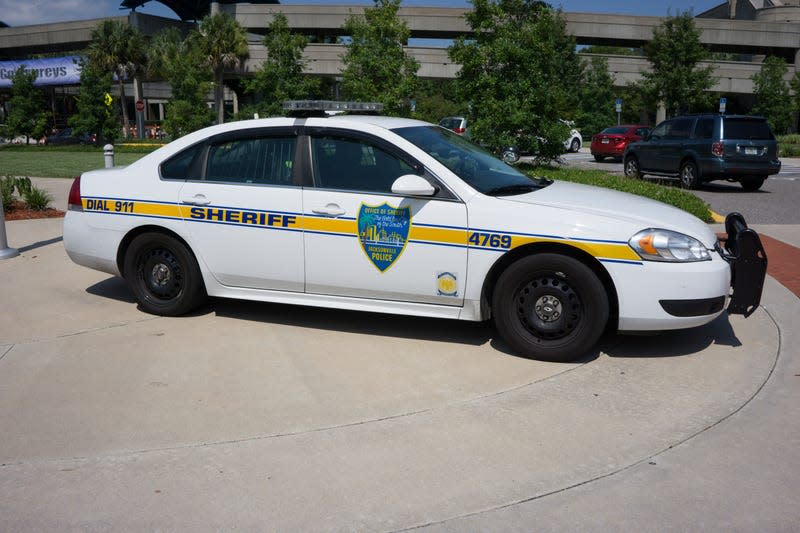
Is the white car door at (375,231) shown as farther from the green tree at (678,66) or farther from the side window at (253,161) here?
the green tree at (678,66)

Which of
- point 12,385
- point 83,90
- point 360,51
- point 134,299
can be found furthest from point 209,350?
point 83,90

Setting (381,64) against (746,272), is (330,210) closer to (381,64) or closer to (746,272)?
(746,272)

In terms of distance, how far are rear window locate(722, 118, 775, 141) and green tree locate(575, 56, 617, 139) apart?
3277cm

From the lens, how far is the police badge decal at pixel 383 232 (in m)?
5.29

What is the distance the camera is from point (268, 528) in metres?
3.22

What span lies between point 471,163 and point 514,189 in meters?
0.43

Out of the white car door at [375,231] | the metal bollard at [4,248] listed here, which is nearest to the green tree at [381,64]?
the metal bollard at [4,248]

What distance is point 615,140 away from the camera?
1143 inches

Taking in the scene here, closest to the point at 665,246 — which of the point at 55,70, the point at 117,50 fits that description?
the point at 117,50

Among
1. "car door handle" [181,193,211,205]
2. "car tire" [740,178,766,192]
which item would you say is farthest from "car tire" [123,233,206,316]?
"car tire" [740,178,766,192]

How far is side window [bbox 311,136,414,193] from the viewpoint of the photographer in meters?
5.45

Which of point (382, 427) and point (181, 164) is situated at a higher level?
point (181, 164)

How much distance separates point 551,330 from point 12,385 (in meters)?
3.55

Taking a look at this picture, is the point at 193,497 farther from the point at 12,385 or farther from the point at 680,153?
the point at 680,153
